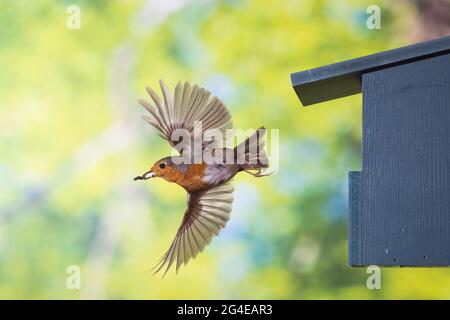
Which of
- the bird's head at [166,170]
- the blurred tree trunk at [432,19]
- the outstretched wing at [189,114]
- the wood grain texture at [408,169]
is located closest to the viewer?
the wood grain texture at [408,169]

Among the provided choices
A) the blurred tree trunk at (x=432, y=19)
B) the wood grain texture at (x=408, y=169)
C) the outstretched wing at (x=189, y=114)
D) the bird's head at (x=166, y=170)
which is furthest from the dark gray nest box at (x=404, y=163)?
the blurred tree trunk at (x=432, y=19)

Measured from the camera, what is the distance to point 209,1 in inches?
104

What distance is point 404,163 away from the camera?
3.53 ft

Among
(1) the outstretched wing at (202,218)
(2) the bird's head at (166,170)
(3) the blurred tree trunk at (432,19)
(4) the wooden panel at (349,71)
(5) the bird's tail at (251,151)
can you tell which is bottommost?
(1) the outstretched wing at (202,218)

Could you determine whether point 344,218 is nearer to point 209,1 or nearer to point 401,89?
point 209,1

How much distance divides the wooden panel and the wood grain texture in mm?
16

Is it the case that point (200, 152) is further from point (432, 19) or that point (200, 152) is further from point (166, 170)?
point (432, 19)

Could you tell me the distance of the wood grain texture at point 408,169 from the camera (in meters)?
1.05

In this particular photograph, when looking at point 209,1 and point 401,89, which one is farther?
point 209,1

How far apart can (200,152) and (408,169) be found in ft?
2.89

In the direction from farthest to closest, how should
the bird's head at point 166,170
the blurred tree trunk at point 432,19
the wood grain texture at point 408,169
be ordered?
the blurred tree trunk at point 432,19 < the bird's head at point 166,170 < the wood grain texture at point 408,169

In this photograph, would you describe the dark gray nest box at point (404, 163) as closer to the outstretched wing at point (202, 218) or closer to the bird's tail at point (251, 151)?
the bird's tail at point (251, 151)
